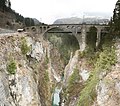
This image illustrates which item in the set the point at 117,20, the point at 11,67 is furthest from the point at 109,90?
the point at 117,20

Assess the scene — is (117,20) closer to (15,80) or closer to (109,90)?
(109,90)

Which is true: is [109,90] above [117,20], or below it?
below

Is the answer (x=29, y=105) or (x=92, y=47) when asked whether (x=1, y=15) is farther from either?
(x=29, y=105)

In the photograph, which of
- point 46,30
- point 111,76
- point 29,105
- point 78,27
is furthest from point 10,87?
point 46,30

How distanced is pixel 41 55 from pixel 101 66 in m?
32.3

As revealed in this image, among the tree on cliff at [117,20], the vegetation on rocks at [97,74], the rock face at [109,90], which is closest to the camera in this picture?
the rock face at [109,90]

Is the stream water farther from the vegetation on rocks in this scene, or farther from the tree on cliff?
the tree on cliff

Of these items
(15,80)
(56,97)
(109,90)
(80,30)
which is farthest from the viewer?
(80,30)

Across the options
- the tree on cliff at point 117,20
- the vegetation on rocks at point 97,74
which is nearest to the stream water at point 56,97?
the vegetation on rocks at point 97,74

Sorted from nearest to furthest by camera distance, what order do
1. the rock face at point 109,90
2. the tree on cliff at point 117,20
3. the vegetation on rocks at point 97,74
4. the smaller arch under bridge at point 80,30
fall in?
the rock face at point 109,90 < the vegetation on rocks at point 97,74 < the tree on cliff at point 117,20 < the smaller arch under bridge at point 80,30

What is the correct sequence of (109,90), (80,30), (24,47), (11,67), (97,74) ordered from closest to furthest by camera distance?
1. (109,90)
2. (11,67)
3. (97,74)
4. (24,47)
5. (80,30)

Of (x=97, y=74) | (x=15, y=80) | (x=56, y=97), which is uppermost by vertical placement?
(x=15, y=80)

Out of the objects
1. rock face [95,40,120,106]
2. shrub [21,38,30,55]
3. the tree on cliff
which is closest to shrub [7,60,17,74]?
shrub [21,38,30,55]

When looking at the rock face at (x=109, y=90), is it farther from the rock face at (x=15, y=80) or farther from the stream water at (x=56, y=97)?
the stream water at (x=56, y=97)
